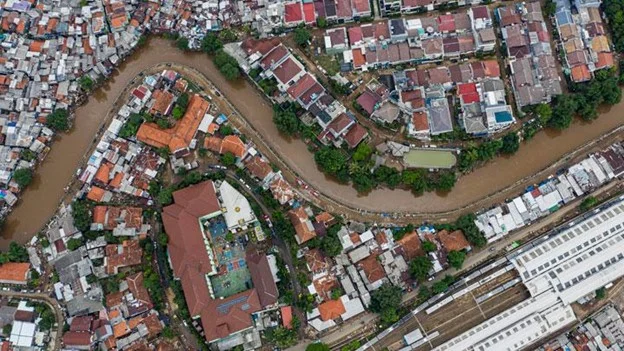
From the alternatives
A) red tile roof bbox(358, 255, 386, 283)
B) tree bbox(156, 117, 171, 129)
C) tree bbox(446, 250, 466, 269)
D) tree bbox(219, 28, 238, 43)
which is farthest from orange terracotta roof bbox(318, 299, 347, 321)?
tree bbox(219, 28, 238, 43)

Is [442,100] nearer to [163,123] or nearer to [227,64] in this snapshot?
[227,64]

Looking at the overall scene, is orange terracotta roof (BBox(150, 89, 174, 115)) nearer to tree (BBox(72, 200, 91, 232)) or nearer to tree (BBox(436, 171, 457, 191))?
tree (BBox(72, 200, 91, 232))

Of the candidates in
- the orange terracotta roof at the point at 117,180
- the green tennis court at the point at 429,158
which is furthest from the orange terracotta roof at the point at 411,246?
the orange terracotta roof at the point at 117,180

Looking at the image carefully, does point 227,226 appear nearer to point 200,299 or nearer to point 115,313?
point 200,299

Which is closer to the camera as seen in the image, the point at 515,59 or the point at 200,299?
the point at 200,299

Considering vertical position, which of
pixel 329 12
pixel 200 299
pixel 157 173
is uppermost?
pixel 329 12

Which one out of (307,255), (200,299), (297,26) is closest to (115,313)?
(200,299)

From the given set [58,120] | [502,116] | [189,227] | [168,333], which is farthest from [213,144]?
[502,116]
